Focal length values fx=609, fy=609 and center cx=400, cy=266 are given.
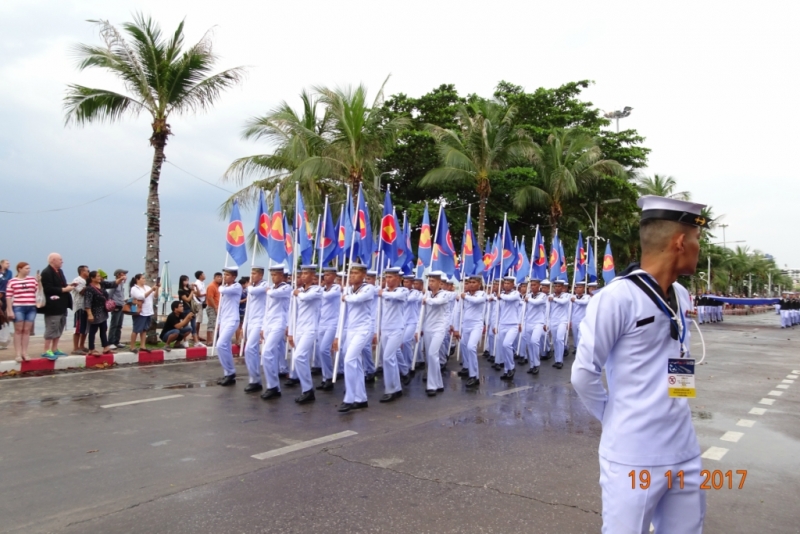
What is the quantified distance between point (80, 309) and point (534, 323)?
341 inches

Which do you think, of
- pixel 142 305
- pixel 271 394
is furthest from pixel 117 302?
pixel 271 394

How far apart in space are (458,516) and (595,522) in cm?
90

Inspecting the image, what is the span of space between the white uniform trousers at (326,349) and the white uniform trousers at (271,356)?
3.16 feet

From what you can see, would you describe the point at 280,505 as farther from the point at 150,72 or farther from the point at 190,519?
the point at 150,72

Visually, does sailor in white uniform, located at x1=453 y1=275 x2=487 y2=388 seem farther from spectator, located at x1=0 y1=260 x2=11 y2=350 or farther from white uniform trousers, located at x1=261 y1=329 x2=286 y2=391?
spectator, located at x1=0 y1=260 x2=11 y2=350

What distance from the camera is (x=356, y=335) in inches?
314

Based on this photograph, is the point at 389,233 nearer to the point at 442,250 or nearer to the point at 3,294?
the point at 442,250

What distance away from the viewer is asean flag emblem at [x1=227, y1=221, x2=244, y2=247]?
10.9m

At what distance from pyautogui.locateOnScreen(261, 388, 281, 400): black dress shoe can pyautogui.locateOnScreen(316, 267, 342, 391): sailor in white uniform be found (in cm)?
115

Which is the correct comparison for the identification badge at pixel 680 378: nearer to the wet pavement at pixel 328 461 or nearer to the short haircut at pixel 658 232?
the short haircut at pixel 658 232

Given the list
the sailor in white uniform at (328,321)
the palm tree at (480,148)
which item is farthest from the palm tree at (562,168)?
the sailor in white uniform at (328,321)

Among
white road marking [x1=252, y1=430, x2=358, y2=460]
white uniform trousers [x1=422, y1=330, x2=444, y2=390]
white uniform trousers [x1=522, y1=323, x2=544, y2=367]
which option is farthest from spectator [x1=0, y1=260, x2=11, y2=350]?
white uniform trousers [x1=522, y1=323, x2=544, y2=367]

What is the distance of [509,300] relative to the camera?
11820 mm

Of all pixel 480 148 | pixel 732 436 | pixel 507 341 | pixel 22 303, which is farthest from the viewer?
pixel 480 148
